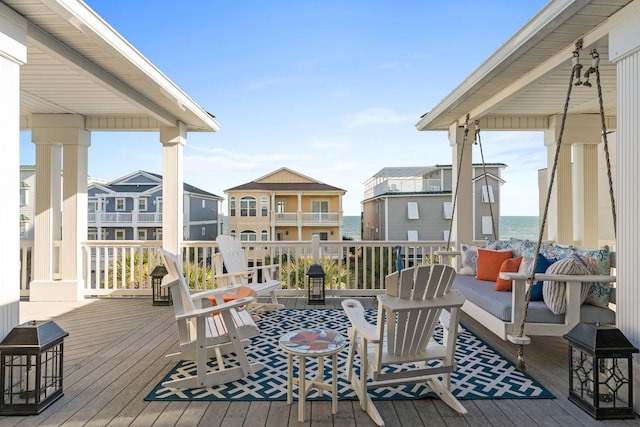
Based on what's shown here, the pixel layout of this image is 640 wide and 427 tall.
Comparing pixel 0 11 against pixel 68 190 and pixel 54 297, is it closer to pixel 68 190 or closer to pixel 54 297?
pixel 68 190

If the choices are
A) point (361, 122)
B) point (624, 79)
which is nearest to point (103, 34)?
point (624, 79)

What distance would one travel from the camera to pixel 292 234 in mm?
19031

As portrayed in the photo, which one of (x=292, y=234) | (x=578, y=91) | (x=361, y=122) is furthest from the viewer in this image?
(x=361, y=122)

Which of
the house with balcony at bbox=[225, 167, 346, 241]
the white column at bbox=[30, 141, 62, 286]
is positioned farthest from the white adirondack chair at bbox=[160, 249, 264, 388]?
the house with balcony at bbox=[225, 167, 346, 241]

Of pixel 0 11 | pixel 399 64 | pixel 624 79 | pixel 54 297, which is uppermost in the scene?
pixel 399 64

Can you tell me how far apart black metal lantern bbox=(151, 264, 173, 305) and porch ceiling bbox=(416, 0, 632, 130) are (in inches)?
172

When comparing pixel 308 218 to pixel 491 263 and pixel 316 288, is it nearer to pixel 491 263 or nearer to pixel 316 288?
pixel 316 288

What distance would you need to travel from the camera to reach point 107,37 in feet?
9.96

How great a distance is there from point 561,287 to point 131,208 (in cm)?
1954

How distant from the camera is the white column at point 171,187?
546 cm

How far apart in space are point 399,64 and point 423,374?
12376 millimetres

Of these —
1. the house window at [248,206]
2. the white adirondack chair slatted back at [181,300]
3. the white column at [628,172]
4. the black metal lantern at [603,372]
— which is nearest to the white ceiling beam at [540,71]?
the white column at [628,172]

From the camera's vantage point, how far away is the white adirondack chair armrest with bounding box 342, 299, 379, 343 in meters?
2.12

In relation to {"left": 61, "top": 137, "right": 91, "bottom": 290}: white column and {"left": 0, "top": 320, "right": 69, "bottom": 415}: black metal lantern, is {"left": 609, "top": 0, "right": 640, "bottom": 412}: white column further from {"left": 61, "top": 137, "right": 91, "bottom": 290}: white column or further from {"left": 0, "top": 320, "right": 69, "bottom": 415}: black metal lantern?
{"left": 61, "top": 137, "right": 91, "bottom": 290}: white column
